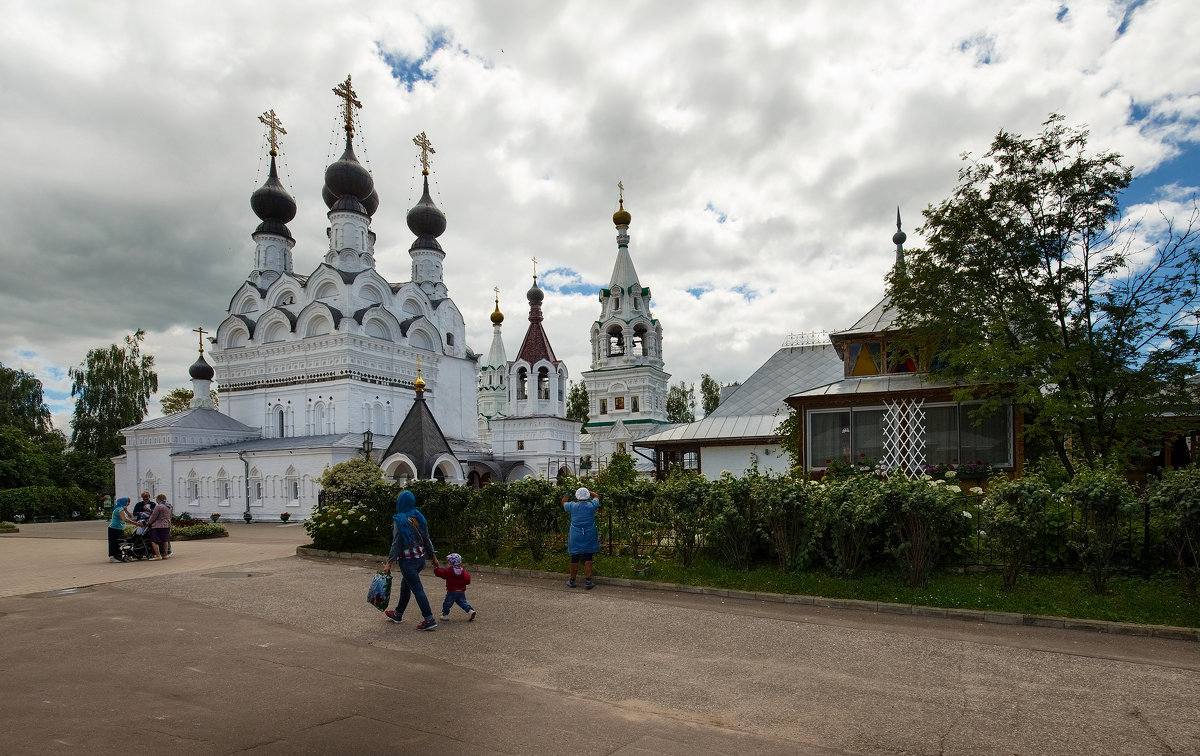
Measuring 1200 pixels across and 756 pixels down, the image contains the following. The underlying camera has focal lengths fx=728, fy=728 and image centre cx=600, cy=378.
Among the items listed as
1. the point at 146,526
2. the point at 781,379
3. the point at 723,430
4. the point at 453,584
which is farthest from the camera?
the point at 781,379

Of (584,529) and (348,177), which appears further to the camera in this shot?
(348,177)

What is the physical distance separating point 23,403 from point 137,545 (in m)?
45.0

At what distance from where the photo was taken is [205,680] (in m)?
6.07

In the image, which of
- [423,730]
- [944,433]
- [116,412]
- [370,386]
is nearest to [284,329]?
[370,386]

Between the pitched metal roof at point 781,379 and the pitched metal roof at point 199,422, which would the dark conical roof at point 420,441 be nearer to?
the pitched metal roof at point 781,379

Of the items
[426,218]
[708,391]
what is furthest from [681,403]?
[426,218]

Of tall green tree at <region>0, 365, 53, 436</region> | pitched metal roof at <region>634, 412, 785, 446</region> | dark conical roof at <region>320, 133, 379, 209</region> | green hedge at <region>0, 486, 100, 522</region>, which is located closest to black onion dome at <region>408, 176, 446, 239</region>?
dark conical roof at <region>320, 133, 379, 209</region>

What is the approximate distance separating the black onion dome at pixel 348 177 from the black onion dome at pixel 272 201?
3.28 m

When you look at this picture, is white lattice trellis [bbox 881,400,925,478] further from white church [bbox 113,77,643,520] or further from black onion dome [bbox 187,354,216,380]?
black onion dome [bbox 187,354,216,380]

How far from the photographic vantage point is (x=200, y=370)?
38.8 metres

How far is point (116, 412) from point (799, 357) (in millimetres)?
45259

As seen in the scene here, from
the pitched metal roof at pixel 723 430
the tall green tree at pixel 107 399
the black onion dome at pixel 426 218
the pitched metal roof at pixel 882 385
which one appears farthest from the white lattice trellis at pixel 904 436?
the tall green tree at pixel 107 399

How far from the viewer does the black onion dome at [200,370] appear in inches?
1523

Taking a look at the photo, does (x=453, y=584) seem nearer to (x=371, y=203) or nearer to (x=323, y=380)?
(x=323, y=380)
